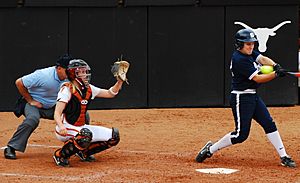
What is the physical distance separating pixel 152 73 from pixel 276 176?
6.34 metres

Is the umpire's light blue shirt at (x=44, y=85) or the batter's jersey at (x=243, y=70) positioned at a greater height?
the batter's jersey at (x=243, y=70)

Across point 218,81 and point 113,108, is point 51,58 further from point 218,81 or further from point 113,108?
point 218,81

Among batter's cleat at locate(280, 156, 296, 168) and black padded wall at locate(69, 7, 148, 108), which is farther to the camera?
black padded wall at locate(69, 7, 148, 108)

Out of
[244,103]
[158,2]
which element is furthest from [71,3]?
[244,103]

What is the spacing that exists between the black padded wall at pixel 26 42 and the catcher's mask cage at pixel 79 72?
17.5ft

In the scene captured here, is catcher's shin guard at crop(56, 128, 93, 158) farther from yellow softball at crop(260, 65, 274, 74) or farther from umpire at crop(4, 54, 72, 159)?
yellow softball at crop(260, 65, 274, 74)

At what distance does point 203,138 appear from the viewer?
10102 millimetres

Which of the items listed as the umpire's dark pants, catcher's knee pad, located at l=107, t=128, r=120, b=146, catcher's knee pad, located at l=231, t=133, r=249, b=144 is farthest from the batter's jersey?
the umpire's dark pants

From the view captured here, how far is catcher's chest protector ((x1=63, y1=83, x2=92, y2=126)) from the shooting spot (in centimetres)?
784

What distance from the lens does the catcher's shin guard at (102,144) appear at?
26.3 ft

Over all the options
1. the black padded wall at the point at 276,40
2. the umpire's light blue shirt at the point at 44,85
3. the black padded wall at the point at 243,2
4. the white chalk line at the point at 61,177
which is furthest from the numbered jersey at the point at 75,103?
the black padded wall at the point at 276,40

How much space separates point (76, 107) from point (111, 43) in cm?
551

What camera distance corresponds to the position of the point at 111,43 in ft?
43.6

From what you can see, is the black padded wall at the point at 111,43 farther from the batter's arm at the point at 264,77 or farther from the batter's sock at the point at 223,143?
the batter's arm at the point at 264,77
